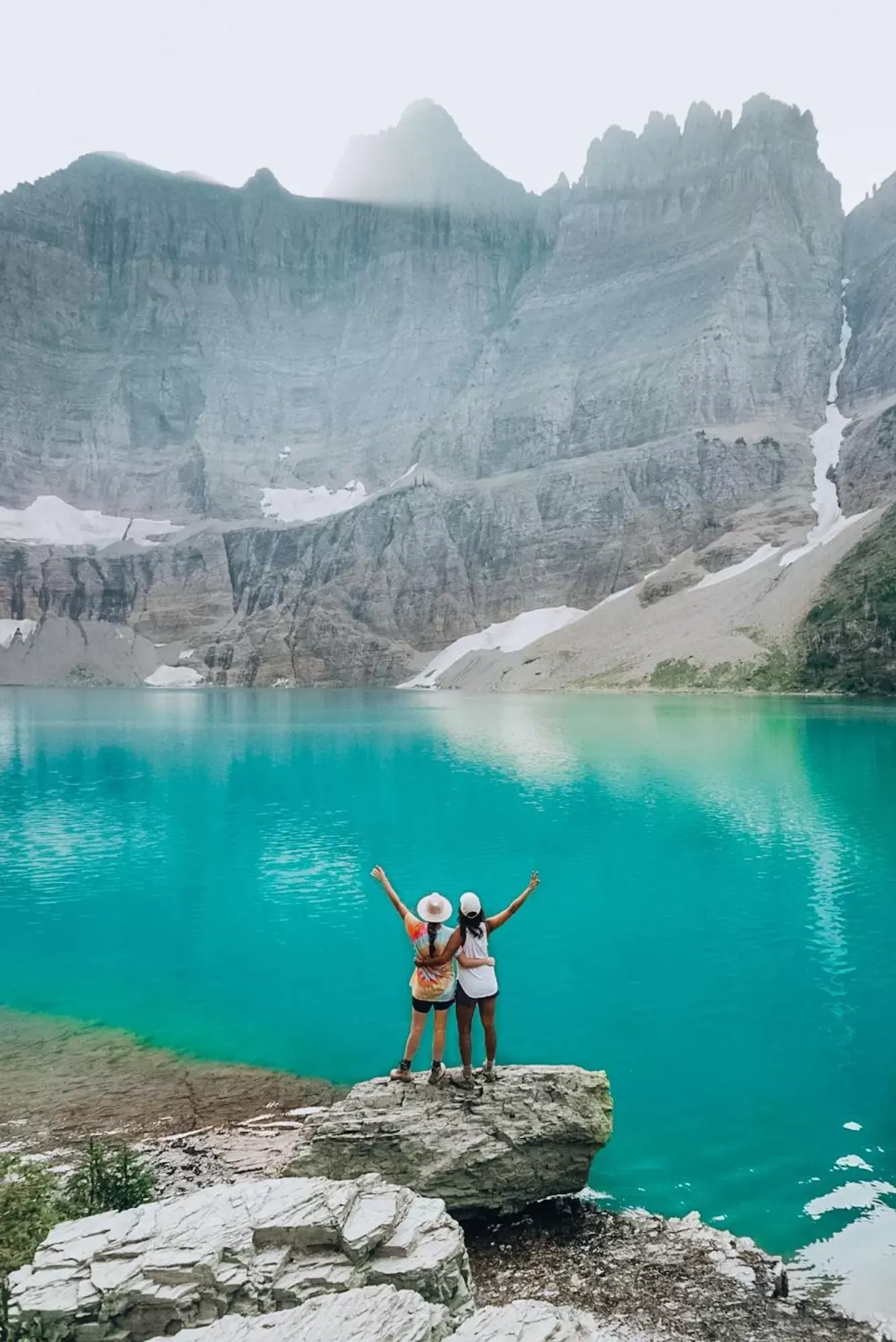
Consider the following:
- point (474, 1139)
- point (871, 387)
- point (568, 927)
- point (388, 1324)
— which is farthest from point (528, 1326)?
point (871, 387)

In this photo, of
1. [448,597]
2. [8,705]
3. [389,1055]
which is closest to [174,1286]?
[389,1055]

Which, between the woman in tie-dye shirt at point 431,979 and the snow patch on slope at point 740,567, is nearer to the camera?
the woman in tie-dye shirt at point 431,979

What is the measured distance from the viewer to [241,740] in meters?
72.9

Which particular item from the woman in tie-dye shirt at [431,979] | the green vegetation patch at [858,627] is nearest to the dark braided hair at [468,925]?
the woman in tie-dye shirt at [431,979]

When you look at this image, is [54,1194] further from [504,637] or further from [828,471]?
[828,471]

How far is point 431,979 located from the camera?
10.6m

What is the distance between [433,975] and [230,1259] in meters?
3.94

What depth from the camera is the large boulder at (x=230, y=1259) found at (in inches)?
263

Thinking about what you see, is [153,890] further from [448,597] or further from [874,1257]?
[448,597]

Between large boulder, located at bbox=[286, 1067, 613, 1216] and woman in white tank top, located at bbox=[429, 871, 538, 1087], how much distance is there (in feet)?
0.95

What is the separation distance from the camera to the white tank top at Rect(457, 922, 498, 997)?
1046 cm

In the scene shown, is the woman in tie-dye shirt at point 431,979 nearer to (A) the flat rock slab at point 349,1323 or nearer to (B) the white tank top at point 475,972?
(B) the white tank top at point 475,972

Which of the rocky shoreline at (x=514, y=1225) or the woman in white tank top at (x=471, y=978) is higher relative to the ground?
the woman in white tank top at (x=471, y=978)

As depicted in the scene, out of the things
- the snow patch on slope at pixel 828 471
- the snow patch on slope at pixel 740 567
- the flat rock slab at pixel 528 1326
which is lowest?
the flat rock slab at pixel 528 1326
